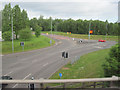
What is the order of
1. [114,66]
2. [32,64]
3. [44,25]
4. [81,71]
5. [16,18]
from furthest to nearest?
[44,25], [16,18], [32,64], [81,71], [114,66]

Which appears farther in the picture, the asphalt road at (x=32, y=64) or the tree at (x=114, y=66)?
the asphalt road at (x=32, y=64)

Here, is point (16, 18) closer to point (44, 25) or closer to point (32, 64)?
point (32, 64)

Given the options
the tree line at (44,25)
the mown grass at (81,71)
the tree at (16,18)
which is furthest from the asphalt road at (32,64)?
the tree at (16,18)

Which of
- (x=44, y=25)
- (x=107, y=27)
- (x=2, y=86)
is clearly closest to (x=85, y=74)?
(x=2, y=86)

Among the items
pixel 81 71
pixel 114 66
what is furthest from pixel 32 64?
pixel 114 66

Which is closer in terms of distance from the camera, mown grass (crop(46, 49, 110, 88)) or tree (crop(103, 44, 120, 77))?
tree (crop(103, 44, 120, 77))

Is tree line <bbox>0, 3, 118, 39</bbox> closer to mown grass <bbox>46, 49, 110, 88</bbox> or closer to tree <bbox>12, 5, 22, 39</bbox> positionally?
tree <bbox>12, 5, 22, 39</bbox>

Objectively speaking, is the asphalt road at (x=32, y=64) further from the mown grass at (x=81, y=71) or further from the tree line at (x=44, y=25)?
the tree line at (x=44, y=25)

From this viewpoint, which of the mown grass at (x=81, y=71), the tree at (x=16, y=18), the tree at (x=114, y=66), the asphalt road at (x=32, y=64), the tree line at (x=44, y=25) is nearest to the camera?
the tree at (x=114, y=66)

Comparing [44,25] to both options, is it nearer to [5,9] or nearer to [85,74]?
[5,9]

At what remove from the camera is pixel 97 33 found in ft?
149

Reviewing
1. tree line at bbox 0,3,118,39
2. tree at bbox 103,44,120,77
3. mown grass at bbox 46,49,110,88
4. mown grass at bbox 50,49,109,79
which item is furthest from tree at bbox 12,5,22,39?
tree at bbox 103,44,120,77

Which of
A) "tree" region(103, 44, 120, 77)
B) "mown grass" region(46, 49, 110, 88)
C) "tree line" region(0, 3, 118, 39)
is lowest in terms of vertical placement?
"mown grass" region(46, 49, 110, 88)

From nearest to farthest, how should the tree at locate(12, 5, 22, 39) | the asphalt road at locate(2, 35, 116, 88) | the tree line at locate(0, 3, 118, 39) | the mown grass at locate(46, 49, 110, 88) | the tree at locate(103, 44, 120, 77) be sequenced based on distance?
1. the tree at locate(103, 44, 120, 77)
2. the mown grass at locate(46, 49, 110, 88)
3. the asphalt road at locate(2, 35, 116, 88)
4. the tree line at locate(0, 3, 118, 39)
5. the tree at locate(12, 5, 22, 39)
